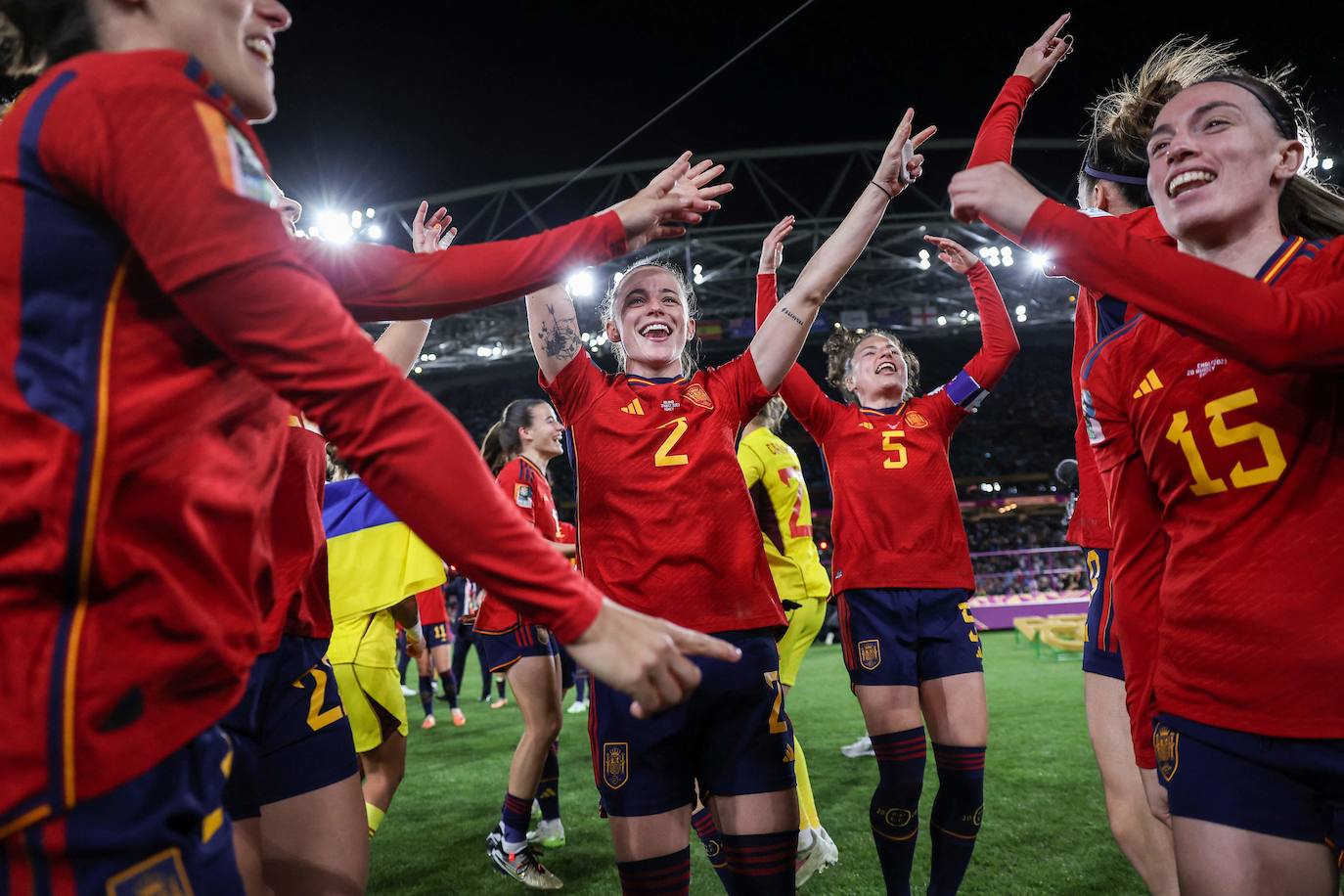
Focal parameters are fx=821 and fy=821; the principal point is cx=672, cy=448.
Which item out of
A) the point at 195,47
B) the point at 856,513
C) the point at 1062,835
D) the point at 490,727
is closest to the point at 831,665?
the point at 490,727

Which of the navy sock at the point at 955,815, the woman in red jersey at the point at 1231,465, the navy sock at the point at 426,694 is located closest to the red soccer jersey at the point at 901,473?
the navy sock at the point at 955,815

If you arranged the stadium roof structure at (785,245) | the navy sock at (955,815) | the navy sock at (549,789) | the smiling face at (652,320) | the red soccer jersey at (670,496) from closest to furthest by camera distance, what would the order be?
the red soccer jersey at (670,496), the smiling face at (652,320), the navy sock at (955,815), the navy sock at (549,789), the stadium roof structure at (785,245)

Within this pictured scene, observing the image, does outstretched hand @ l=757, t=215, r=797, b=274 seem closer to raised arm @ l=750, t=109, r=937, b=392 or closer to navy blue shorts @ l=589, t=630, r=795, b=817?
raised arm @ l=750, t=109, r=937, b=392

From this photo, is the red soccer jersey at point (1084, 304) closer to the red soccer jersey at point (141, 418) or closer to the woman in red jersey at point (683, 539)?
the woman in red jersey at point (683, 539)

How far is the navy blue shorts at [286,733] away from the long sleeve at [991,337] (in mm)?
3301

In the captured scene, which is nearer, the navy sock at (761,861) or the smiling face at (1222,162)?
the smiling face at (1222,162)

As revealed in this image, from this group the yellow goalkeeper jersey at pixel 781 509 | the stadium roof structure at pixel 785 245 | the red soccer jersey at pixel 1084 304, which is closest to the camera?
the red soccer jersey at pixel 1084 304

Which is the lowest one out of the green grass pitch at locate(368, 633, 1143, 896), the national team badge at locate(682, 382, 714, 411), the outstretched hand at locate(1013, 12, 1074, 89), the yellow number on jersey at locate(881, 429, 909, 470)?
the green grass pitch at locate(368, 633, 1143, 896)

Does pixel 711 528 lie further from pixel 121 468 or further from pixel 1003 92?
pixel 121 468

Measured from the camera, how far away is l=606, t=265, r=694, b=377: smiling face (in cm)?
300

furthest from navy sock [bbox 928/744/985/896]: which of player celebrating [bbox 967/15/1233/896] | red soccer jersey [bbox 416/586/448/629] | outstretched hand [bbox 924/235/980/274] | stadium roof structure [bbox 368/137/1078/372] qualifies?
stadium roof structure [bbox 368/137/1078/372]

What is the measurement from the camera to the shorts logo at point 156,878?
958mm

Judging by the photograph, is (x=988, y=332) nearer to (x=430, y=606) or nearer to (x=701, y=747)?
(x=701, y=747)

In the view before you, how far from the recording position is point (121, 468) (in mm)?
996
